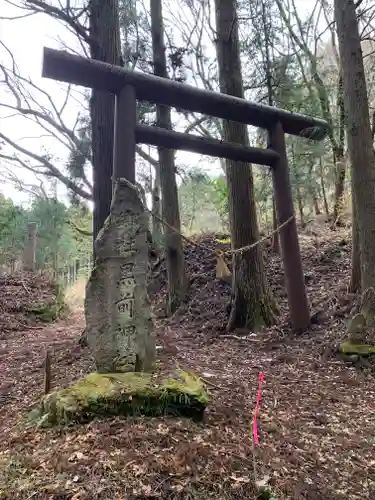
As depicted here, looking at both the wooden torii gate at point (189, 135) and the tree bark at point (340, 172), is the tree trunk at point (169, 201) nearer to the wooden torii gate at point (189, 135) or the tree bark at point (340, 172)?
the wooden torii gate at point (189, 135)

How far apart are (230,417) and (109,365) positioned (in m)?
1.15

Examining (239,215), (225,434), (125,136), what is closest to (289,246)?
(239,215)

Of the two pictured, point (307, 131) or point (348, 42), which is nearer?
point (348, 42)

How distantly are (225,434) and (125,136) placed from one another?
3127mm

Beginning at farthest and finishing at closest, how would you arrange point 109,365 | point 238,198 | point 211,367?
1. point 238,198
2. point 211,367
3. point 109,365

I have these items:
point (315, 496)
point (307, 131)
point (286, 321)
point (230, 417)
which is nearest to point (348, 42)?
point (307, 131)

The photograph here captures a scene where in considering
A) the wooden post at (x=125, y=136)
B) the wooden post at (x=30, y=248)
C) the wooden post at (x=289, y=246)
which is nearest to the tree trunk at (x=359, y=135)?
the wooden post at (x=289, y=246)

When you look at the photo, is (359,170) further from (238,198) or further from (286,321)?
(286,321)

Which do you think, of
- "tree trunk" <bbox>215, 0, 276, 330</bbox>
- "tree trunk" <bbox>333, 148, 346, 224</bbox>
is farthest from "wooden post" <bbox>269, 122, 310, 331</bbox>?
"tree trunk" <bbox>333, 148, 346, 224</bbox>

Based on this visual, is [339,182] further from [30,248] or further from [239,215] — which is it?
[30,248]

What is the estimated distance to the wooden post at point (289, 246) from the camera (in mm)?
5758

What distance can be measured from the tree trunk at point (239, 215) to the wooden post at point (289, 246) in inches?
28.0

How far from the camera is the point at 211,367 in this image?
466 cm

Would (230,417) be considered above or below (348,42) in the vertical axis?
below
